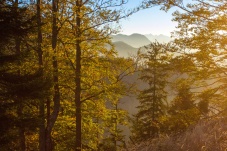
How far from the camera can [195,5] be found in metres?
9.33

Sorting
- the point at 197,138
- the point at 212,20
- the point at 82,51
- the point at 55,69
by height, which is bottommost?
the point at 197,138

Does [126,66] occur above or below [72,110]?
above

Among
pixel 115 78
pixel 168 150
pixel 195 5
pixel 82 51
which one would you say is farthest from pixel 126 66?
pixel 168 150

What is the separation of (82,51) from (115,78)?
2211mm

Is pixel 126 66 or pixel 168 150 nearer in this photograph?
pixel 168 150

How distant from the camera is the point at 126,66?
39.3 ft

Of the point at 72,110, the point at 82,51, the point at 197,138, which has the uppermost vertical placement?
the point at 82,51

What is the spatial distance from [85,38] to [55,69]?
2003 millimetres

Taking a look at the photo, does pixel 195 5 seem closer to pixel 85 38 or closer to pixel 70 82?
pixel 85 38

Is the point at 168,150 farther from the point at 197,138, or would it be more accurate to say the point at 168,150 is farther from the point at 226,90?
the point at 226,90

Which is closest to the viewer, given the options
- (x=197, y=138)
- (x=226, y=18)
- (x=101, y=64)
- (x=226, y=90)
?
(x=197, y=138)

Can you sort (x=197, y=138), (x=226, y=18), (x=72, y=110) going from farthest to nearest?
(x=72, y=110), (x=226, y=18), (x=197, y=138)

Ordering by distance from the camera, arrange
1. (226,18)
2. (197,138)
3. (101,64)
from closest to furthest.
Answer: (197,138) < (226,18) < (101,64)

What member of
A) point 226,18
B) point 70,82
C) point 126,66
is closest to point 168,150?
Answer: point 226,18
